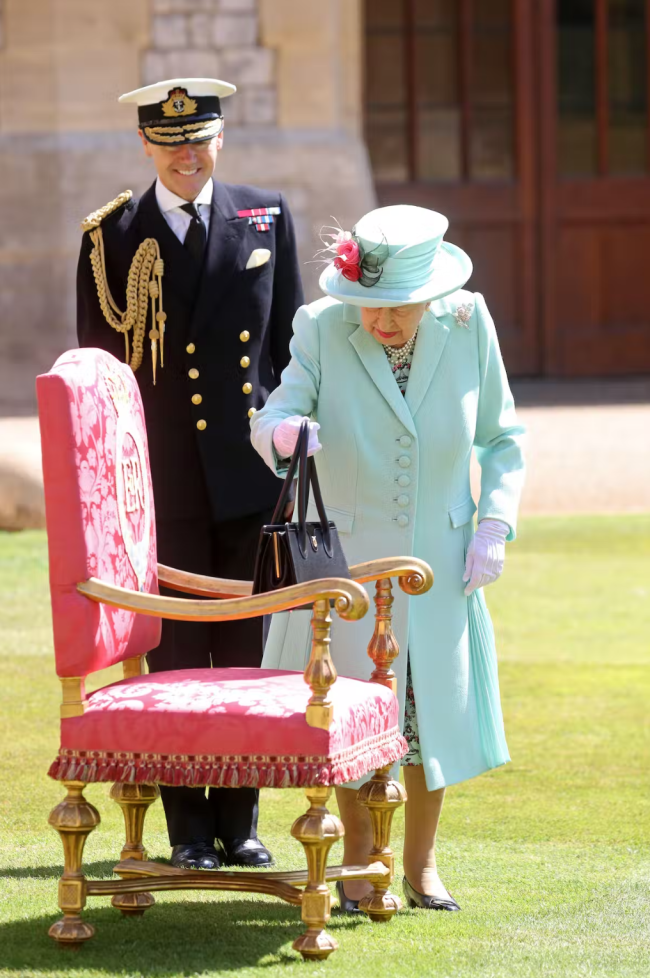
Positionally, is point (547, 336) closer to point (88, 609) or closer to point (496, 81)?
point (496, 81)

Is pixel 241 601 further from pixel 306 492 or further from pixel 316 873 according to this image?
pixel 316 873

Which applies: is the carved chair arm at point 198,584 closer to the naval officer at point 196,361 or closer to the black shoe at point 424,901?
the naval officer at point 196,361

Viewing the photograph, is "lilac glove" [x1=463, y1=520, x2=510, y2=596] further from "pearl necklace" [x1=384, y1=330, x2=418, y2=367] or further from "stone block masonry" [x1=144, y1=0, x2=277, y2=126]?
"stone block masonry" [x1=144, y1=0, x2=277, y2=126]

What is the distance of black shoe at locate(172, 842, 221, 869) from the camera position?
3.76 m

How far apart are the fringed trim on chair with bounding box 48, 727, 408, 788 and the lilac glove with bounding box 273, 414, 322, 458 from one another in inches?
21.1

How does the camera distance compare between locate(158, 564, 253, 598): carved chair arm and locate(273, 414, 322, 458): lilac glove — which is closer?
locate(273, 414, 322, 458): lilac glove

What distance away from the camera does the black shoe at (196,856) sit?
12.3 feet

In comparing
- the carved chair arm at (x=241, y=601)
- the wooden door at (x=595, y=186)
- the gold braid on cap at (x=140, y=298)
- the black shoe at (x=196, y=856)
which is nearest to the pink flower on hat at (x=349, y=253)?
the carved chair arm at (x=241, y=601)

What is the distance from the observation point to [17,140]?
1202 cm

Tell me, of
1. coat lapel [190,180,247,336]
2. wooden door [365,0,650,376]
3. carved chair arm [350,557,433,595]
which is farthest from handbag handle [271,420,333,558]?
wooden door [365,0,650,376]

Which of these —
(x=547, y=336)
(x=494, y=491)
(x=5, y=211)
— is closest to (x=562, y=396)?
(x=547, y=336)

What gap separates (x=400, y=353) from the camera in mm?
3488

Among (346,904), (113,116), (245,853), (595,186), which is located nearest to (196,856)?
(245,853)

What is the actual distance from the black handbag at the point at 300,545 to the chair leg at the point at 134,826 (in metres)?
0.52
